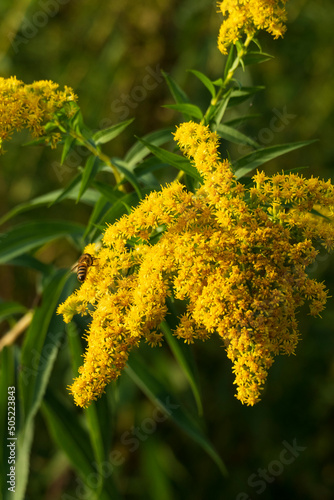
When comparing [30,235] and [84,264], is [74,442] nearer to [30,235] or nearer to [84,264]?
[30,235]

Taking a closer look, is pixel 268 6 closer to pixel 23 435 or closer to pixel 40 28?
pixel 23 435

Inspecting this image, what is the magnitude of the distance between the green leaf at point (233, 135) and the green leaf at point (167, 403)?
96 cm

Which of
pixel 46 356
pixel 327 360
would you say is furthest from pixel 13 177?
pixel 327 360

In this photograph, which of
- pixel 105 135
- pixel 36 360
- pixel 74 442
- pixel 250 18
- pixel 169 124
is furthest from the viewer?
pixel 169 124

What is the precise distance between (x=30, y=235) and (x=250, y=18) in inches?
49.9

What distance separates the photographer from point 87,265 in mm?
1830

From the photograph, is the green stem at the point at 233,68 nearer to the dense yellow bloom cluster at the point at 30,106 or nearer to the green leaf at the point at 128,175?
the green leaf at the point at 128,175

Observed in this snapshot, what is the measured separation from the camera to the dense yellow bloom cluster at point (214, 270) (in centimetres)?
158

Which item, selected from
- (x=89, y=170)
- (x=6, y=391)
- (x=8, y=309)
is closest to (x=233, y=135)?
(x=89, y=170)

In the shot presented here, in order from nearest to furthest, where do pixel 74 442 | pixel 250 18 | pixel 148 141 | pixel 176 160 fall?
pixel 176 160
pixel 250 18
pixel 148 141
pixel 74 442

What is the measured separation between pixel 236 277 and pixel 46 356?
3.40 feet

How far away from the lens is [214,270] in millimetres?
1615

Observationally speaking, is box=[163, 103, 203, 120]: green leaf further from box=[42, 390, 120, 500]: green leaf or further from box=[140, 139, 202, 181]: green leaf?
box=[42, 390, 120, 500]: green leaf

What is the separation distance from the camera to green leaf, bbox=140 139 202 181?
1.72m
